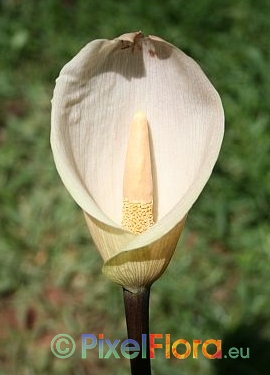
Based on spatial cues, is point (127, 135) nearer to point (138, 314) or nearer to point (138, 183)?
point (138, 183)

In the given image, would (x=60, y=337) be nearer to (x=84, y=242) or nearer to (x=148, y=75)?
(x=84, y=242)

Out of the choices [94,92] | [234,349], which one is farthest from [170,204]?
[234,349]

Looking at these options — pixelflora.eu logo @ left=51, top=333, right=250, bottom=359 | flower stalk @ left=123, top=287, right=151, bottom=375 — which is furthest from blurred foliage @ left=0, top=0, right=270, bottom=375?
flower stalk @ left=123, top=287, right=151, bottom=375

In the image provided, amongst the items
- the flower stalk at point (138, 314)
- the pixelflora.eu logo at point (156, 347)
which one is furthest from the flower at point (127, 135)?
the pixelflora.eu logo at point (156, 347)
